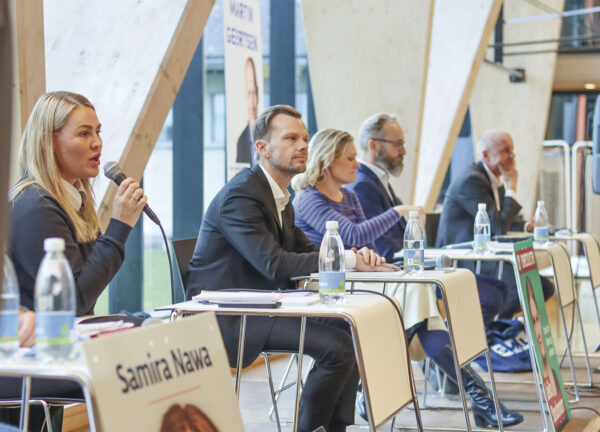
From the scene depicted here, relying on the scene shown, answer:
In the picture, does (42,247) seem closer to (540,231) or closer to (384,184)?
(384,184)

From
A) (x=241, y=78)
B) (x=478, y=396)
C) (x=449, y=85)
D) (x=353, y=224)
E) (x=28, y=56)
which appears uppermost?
(x=449, y=85)

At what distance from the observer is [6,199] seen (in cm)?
29

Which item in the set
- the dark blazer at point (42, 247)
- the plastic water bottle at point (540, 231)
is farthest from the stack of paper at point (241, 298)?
the plastic water bottle at point (540, 231)

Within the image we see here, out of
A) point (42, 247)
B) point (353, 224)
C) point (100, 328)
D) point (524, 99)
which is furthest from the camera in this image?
point (524, 99)

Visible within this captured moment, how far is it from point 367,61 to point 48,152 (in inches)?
153

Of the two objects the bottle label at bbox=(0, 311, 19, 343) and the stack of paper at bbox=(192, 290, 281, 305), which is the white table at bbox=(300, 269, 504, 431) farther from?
the bottle label at bbox=(0, 311, 19, 343)

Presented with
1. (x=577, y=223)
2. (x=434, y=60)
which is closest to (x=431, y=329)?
(x=434, y=60)

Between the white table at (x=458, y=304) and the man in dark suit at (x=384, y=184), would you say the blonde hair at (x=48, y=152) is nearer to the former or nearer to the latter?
the white table at (x=458, y=304)

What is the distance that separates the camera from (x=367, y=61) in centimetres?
566

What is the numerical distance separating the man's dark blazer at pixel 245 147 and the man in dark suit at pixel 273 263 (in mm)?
1103

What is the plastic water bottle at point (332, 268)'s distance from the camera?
2.02 metres

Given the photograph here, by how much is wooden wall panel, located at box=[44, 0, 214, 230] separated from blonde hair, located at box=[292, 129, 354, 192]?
706mm

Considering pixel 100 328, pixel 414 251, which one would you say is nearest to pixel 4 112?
pixel 100 328

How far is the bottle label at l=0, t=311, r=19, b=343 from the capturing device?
133cm
